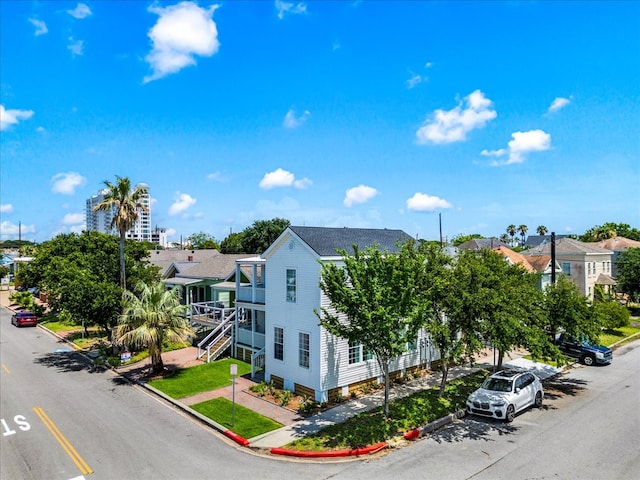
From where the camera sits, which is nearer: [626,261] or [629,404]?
[629,404]

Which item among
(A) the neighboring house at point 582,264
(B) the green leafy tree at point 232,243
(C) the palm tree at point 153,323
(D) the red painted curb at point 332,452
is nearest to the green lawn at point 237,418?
(D) the red painted curb at point 332,452

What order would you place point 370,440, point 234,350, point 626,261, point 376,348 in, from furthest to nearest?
point 626,261 < point 234,350 < point 376,348 < point 370,440

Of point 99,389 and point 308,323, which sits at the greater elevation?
point 308,323

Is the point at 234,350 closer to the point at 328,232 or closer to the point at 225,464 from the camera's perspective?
the point at 328,232

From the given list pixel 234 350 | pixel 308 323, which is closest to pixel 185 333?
pixel 234 350

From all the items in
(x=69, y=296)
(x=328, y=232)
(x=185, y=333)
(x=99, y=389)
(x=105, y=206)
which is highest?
(x=105, y=206)

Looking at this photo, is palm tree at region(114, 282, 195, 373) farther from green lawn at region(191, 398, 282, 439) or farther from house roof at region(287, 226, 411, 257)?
house roof at region(287, 226, 411, 257)

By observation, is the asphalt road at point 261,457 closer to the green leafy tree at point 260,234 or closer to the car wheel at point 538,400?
the car wheel at point 538,400

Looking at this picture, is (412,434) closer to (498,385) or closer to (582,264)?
(498,385)
